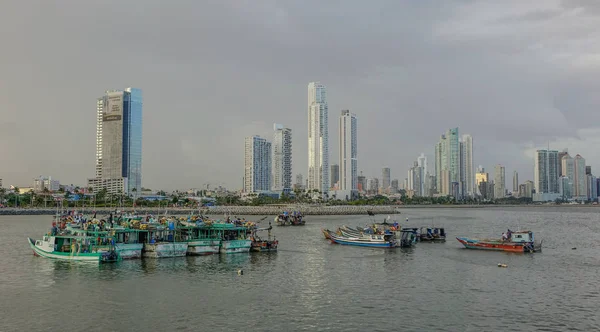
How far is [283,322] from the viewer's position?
1340 inches

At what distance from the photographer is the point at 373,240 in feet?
252

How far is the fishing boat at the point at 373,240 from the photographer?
248ft

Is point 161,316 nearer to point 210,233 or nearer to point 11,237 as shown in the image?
point 210,233

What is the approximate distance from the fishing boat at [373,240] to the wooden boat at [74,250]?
37.5 m

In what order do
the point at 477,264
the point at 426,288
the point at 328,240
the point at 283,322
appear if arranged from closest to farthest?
the point at 283,322
the point at 426,288
the point at 477,264
the point at 328,240

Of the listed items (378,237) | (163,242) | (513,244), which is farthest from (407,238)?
(163,242)

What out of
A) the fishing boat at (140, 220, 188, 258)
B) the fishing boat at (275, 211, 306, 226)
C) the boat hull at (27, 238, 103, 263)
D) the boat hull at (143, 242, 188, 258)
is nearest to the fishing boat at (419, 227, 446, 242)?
the fishing boat at (140, 220, 188, 258)

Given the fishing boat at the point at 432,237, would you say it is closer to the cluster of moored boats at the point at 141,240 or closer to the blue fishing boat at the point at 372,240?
the blue fishing boat at the point at 372,240

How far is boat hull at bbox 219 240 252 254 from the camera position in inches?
2623

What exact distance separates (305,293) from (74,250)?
31.4m

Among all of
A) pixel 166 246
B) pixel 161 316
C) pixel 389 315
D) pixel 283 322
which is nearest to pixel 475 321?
pixel 389 315

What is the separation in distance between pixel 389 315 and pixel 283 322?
317 inches

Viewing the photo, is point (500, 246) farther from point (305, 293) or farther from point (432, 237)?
point (305, 293)

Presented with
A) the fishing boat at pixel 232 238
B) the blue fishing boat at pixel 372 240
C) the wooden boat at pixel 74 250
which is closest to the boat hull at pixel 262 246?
the fishing boat at pixel 232 238
